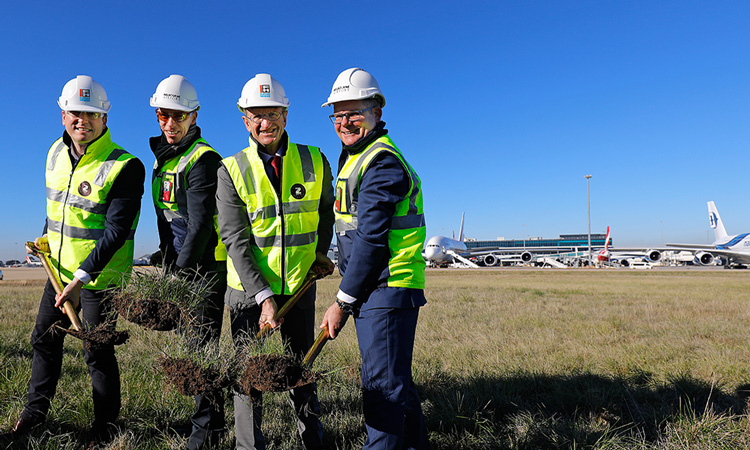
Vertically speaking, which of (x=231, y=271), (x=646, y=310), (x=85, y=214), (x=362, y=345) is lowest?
(x=646, y=310)

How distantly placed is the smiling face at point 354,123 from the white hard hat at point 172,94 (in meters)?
1.52

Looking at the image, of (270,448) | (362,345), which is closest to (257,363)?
(362,345)

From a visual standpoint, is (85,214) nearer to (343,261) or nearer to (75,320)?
(75,320)

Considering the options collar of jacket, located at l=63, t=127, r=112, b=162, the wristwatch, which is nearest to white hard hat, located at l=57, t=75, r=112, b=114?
collar of jacket, located at l=63, t=127, r=112, b=162

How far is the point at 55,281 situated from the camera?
3.29 m

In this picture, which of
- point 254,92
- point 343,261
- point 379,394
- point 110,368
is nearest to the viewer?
point 379,394

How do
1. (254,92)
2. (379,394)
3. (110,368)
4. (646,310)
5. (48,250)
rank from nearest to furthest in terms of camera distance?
(379,394)
(254,92)
(110,368)
(48,250)
(646,310)

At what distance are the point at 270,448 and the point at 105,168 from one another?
8.22ft

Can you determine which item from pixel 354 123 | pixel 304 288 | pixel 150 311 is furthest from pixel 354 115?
pixel 150 311

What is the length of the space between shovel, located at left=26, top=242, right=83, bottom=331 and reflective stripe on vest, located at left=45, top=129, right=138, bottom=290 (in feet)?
0.21

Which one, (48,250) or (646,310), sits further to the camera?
(646,310)

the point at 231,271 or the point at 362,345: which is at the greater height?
the point at 231,271

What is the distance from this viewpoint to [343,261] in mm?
2838

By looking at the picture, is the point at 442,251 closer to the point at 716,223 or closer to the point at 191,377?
the point at 716,223
